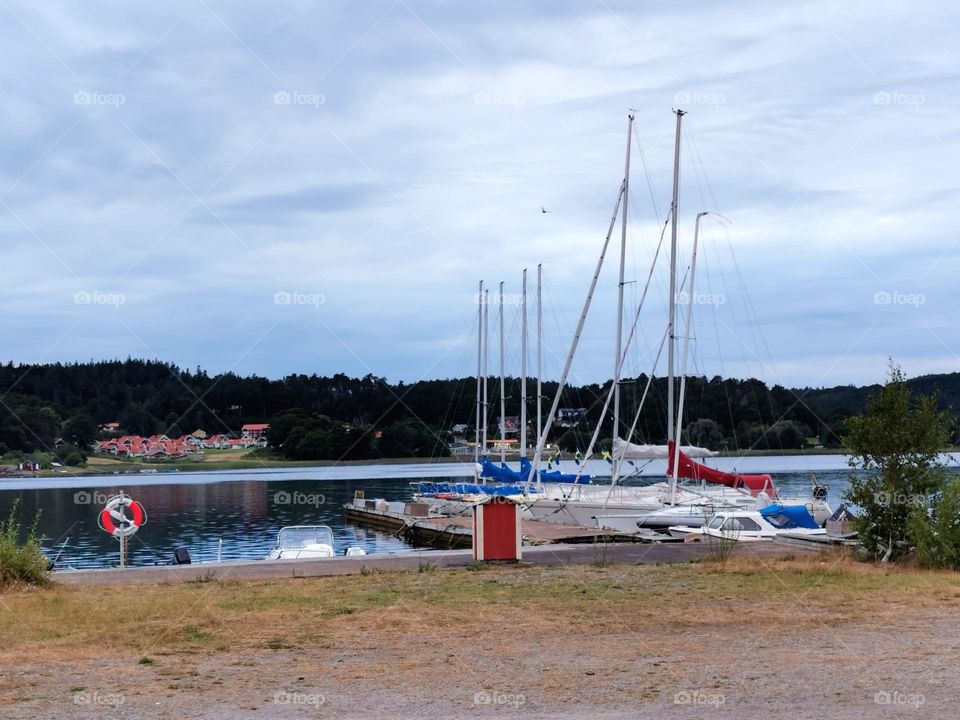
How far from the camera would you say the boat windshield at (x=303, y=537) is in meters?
32.5

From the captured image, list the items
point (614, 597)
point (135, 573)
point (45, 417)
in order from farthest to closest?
point (45, 417) → point (135, 573) → point (614, 597)

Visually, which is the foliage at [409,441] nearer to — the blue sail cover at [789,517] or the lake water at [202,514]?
the lake water at [202,514]

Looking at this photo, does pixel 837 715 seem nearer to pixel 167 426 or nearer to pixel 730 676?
pixel 730 676

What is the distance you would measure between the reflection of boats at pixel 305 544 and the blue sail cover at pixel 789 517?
12904 mm

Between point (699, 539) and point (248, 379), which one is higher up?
point (248, 379)

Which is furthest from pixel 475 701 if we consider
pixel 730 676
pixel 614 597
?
pixel 614 597

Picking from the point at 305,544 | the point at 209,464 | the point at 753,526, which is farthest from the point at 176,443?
the point at 753,526

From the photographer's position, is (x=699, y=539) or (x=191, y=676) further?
(x=699, y=539)

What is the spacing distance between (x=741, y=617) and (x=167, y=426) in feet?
449

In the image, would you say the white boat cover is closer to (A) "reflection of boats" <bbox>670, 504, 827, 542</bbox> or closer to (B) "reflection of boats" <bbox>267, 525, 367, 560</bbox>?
(A) "reflection of boats" <bbox>670, 504, 827, 542</bbox>

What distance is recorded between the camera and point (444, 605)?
15922mm

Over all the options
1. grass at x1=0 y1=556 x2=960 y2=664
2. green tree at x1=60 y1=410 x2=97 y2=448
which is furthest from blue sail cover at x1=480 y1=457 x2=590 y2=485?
green tree at x1=60 y1=410 x2=97 y2=448

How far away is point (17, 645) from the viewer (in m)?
→ 13.0

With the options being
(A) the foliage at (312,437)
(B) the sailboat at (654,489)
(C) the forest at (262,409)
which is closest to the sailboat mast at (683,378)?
(B) the sailboat at (654,489)
